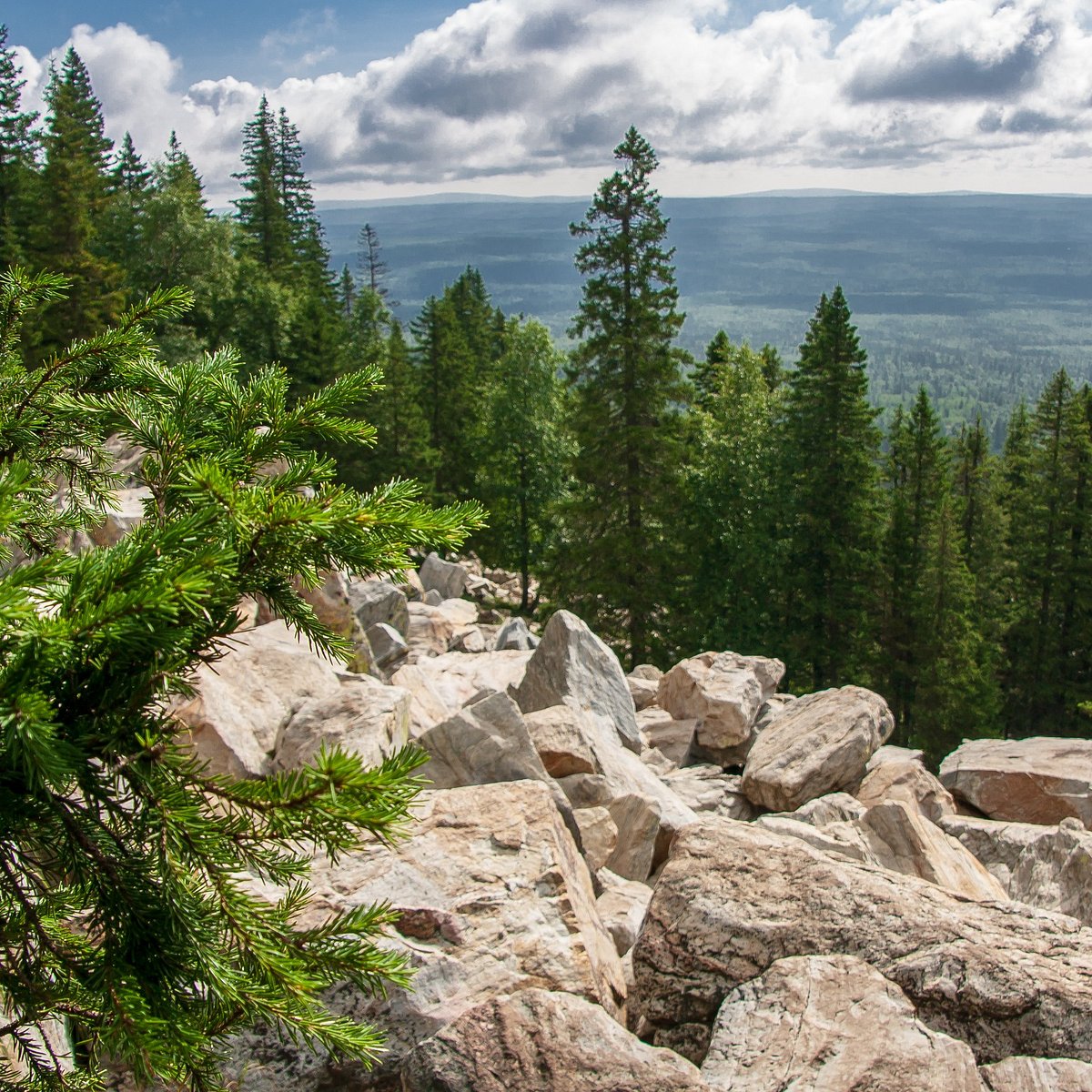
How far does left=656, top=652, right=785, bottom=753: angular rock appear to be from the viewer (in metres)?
16.8

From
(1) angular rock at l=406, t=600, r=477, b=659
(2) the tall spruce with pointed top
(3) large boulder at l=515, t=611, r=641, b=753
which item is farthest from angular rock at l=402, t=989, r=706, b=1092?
(2) the tall spruce with pointed top

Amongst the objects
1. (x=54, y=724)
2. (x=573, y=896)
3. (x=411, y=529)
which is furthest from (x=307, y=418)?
(x=573, y=896)

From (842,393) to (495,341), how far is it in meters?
46.7

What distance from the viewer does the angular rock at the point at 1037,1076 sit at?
4688mm

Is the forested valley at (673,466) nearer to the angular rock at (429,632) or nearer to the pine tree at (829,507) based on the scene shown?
the pine tree at (829,507)

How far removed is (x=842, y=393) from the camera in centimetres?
3700

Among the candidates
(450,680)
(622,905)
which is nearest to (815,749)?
(450,680)

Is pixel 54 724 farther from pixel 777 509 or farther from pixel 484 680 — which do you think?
pixel 777 509

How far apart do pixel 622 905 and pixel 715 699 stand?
9412 millimetres

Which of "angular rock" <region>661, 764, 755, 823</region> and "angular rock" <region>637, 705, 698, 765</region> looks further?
"angular rock" <region>637, 705, 698, 765</region>

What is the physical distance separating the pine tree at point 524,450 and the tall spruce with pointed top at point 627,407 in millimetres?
12539

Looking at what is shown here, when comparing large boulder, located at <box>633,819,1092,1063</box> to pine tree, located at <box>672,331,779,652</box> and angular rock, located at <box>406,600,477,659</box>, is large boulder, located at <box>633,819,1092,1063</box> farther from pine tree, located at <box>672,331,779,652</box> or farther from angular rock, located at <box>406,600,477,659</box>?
pine tree, located at <box>672,331,779,652</box>

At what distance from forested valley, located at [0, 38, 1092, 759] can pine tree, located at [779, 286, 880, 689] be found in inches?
4.0

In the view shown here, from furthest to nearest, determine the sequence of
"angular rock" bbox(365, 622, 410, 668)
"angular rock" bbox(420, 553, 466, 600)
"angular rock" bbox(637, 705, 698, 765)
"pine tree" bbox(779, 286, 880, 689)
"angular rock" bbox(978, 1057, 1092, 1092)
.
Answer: "pine tree" bbox(779, 286, 880, 689) < "angular rock" bbox(420, 553, 466, 600) < "angular rock" bbox(365, 622, 410, 668) < "angular rock" bbox(637, 705, 698, 765) < "angular rock" bbox(978, 1057, 1092, 1092)
